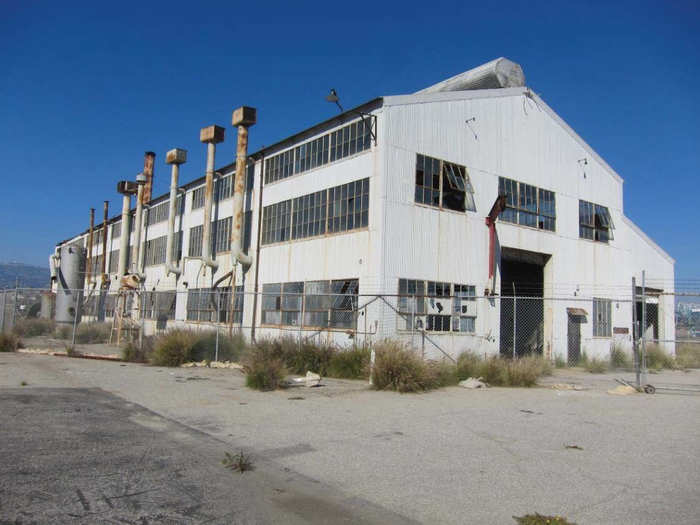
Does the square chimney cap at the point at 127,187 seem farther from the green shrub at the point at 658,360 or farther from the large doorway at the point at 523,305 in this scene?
the green shrub at the point at 658,360

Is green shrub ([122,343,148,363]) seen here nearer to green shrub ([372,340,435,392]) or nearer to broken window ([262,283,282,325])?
broken window ([262,283,282,325])

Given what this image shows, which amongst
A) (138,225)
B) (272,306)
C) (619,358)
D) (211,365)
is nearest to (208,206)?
(272,306)

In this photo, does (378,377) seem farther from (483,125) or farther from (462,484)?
(483,125)

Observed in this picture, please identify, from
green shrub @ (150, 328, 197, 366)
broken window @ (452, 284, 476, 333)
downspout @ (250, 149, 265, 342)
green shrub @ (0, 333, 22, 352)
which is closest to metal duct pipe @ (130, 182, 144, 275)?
downspout @ (250, 149, 265, 342)

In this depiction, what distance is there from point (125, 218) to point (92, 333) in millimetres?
12107

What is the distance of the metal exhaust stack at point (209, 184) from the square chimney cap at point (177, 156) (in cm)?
473

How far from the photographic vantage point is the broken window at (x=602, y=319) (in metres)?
26.7

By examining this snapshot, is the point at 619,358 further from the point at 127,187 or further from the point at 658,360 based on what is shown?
the point at 127,187

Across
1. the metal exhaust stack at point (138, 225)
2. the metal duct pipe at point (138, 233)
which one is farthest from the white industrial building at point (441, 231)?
the metal duct pipe at point (138, 233)

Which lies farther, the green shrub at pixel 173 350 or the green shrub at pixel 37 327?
the green shrub at pixel 37 327

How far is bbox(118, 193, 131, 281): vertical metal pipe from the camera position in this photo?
131ft

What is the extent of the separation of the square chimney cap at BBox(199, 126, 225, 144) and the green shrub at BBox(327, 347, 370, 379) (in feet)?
57.8

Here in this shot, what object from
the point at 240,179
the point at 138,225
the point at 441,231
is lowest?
the point at 441,231

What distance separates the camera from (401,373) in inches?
531
